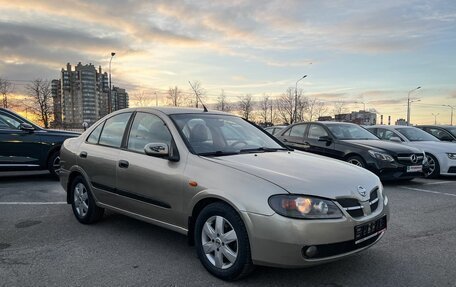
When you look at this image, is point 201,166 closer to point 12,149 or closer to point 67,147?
point 67,147

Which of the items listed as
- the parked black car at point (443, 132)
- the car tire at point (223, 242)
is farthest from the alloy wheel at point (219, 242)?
the parked black car at point (443, 132)

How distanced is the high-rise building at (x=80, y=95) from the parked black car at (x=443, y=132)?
6188cm

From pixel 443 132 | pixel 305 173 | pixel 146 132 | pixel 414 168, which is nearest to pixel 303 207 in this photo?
pixel 305 173

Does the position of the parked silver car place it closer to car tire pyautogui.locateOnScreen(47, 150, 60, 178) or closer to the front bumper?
the front bumper

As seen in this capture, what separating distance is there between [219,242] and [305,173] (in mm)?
993

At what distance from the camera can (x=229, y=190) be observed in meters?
3.56

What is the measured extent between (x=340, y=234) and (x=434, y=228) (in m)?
2.89

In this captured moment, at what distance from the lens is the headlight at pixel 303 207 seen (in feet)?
10.8

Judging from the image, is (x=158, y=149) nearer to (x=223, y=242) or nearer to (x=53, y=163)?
(x=223, y=242)

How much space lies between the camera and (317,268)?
394 cm

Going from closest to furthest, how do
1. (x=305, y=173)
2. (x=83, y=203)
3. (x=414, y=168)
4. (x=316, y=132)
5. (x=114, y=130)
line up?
(x=305, y=173)
(x=114, y=130)
(x=83, y=203)
(x=414, y=168)
(x=316, y=132)

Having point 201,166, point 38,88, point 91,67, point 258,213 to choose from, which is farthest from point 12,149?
point 91,67

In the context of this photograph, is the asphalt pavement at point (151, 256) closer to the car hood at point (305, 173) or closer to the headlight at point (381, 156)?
the car hood at point (305, 173)

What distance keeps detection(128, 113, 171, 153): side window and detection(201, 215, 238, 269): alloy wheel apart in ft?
3.66
